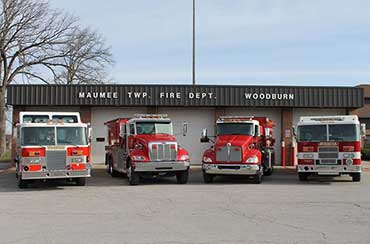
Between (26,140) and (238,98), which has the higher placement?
(238,98)

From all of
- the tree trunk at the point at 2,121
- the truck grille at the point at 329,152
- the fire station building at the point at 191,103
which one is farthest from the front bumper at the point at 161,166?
the tree trunk at the point at 2,121

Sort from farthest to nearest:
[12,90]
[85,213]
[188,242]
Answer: [12,90] < [85,213] < [188,242]

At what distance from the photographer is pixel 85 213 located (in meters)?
12.4

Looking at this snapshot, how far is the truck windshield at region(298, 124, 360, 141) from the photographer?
20422 mm

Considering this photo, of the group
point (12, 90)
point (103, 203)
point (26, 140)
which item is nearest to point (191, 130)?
point (12, 90)

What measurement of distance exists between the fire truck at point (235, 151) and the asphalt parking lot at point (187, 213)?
640mm

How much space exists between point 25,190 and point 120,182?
431 cm

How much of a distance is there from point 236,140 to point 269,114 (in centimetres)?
1230

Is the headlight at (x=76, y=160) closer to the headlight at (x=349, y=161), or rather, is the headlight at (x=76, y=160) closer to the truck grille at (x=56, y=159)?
the truck grille at (x=56, y=159)

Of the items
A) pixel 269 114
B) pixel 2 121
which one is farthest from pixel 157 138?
pixel 2 121

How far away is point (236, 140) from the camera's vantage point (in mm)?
20625

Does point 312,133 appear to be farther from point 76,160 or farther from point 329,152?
point 76,160

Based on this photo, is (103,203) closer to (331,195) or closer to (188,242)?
(188,242)

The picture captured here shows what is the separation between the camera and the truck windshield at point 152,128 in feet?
68.7
